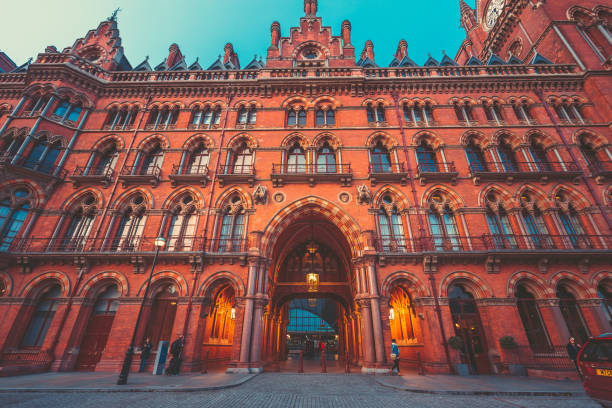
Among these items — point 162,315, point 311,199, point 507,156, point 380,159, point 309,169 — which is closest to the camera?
point 162,315

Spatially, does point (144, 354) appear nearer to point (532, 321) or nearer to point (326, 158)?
point (326, 158)

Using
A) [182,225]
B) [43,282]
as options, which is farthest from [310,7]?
[43,282]

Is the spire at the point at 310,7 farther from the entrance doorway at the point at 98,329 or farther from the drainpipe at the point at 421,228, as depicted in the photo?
the entrance doorway at the point at 98,329

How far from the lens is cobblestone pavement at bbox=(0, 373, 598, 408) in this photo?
268 inches

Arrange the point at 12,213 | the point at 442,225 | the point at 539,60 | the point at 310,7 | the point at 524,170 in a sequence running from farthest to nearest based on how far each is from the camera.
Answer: the point at 310,7 → the point at 539,60 → the point at 524,170 → the point at 442,225 → the point at 12,213

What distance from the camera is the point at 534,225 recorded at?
15.7 m

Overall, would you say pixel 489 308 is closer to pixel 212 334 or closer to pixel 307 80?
pixel 212 334

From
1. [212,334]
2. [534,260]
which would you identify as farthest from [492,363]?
[212,334]

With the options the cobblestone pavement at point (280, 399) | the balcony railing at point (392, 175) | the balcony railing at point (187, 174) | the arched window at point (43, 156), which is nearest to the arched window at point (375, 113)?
the balcony railing at point (392, 175)

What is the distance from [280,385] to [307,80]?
1996cm

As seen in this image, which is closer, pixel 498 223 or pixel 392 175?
pixel 498 223

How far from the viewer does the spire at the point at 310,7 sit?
80.5 feet

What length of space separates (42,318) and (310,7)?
31.7 m

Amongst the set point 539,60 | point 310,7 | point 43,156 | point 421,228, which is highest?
point 310,7
